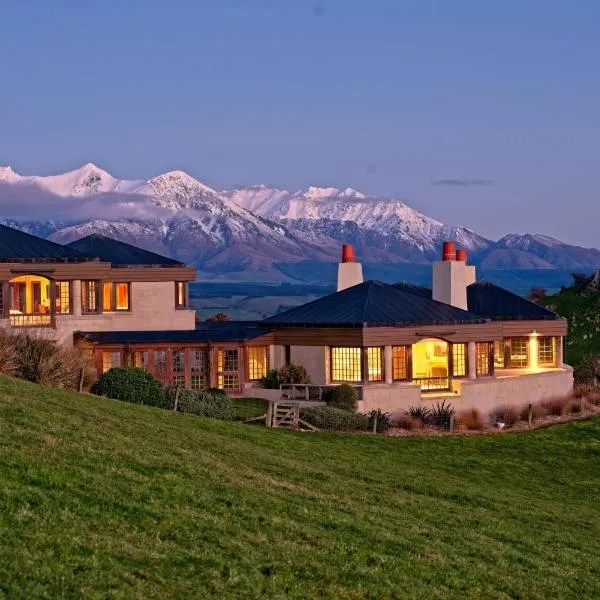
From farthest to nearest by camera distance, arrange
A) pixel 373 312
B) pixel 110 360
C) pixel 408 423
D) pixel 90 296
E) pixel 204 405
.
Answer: pixel 90 296
pixel 110 360
pixel 373 312
pixel 408 423
pixel 204 405

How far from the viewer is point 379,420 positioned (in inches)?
1654

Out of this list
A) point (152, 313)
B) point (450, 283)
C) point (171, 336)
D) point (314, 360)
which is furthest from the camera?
point (450, 283)

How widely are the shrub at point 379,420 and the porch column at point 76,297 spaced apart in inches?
572

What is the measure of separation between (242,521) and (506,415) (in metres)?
32.0

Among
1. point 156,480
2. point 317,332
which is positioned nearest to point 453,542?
point 156,480

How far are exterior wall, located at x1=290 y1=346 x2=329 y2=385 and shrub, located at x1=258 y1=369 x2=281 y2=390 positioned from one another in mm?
1270

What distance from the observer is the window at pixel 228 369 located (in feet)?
160

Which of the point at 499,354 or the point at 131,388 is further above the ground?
the point at 499,354

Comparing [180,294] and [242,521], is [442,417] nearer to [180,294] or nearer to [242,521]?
[180,294]

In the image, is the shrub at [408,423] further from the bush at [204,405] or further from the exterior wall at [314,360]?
the bush at [204,405]

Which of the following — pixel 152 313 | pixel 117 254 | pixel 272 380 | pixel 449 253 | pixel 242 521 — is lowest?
pixel 242 521

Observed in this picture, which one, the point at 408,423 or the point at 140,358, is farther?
the point at 140,358

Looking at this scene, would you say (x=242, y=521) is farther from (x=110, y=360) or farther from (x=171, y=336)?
(x=110, y=360)

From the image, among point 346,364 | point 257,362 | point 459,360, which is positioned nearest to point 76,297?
point 257,362
